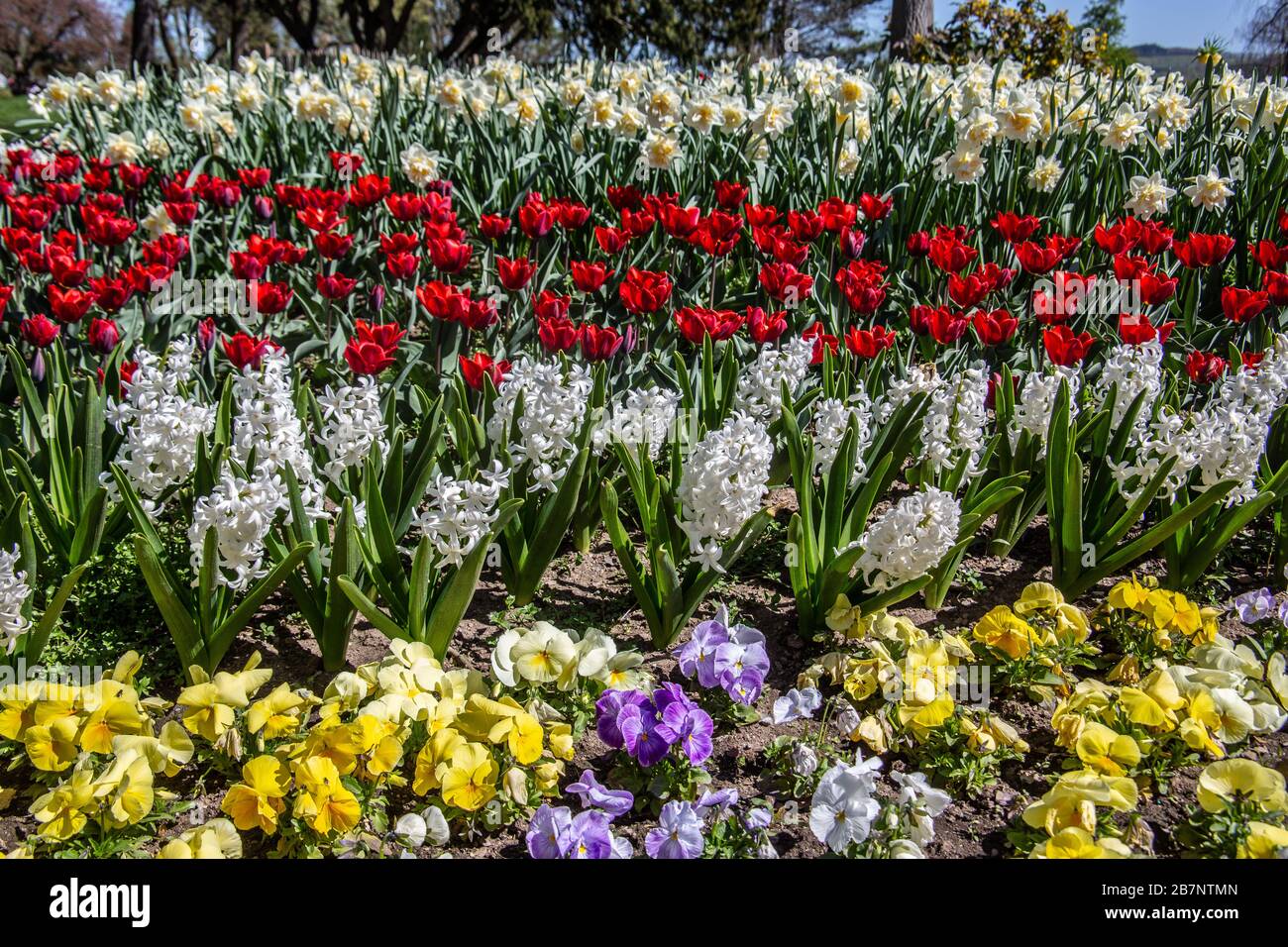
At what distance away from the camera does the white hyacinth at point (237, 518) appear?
197 centimetres

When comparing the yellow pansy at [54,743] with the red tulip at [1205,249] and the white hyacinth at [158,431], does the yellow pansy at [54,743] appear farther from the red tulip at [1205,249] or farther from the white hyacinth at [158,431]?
the red tulip at [1205,249]

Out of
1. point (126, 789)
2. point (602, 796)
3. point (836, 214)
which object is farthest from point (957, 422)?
point (126, 789)

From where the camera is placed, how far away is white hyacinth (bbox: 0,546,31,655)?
6.22 ft

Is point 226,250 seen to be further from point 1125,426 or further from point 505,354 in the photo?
point 1125,426

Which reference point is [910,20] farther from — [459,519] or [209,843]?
[209,843]

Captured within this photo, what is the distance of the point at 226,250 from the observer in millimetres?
4461

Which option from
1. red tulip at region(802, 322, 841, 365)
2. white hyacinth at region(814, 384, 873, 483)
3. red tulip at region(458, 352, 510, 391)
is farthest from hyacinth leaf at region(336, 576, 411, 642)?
red tulip at region(802, 322, 841, 365)

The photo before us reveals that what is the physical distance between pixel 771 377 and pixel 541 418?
75 centimetres

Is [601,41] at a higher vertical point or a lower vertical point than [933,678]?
higher

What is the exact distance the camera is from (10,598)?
6.29 ft

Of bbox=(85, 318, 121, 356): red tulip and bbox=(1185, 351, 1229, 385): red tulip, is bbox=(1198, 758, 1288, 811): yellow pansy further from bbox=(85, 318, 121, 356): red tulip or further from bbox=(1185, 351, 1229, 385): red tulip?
bbox=(85, 318, 121, 356): red tulip
